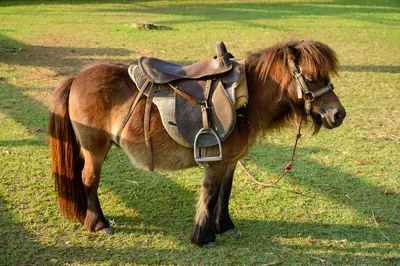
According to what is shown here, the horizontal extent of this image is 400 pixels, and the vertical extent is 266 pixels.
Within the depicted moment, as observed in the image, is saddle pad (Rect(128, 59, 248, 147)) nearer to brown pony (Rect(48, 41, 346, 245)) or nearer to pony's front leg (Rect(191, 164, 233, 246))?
brown pony (Rect(48, 41, 346, 245))

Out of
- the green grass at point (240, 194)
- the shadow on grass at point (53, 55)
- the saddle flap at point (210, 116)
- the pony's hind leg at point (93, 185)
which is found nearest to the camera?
the saddle flap at point (210, 116)

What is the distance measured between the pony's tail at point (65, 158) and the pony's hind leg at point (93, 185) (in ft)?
0.34

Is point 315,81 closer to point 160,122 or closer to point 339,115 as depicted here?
point 339,115

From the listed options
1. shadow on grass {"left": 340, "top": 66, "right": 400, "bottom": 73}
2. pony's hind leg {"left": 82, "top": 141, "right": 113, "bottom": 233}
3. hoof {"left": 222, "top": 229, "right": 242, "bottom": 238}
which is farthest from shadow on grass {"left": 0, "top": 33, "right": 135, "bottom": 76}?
A: hoof {"left": 222, "top": 229, "right": 242, "bottom": 238}

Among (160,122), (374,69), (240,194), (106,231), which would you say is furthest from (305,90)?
(374,69)

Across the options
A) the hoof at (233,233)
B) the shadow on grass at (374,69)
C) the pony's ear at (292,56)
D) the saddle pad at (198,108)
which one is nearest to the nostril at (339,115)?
the pony's ear at (292,56)

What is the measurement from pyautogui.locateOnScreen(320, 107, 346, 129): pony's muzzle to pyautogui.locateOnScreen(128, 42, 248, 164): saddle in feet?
1.89

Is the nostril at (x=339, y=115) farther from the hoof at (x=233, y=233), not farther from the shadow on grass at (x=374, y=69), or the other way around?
the shadow on grass at (x=374, y=69)

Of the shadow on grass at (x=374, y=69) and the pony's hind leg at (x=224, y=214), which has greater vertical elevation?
the pony's hind leg at (x=224, y=214)

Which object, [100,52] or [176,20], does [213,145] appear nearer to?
[100,52]

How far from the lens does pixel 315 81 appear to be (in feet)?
11.6

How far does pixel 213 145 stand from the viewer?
3.64 metres

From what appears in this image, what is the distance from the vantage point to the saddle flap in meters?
3.60

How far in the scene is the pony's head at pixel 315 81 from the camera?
11.5ft
